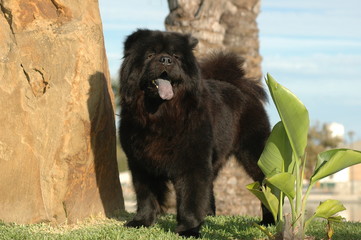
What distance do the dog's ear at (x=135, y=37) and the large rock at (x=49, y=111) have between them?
29.9 inches

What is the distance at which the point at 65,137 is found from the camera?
244 inches

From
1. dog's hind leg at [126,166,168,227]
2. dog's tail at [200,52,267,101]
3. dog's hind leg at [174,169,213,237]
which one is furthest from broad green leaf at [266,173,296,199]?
dog's tail at [200,52,267,101]

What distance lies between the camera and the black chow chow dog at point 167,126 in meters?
5.50

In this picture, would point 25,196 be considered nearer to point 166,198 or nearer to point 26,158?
point 26,158

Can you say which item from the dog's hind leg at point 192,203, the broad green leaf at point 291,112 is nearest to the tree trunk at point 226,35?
the dog's hind leg at point 192,203

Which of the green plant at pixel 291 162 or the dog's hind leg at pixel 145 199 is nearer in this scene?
the green plant at pixel 291 162

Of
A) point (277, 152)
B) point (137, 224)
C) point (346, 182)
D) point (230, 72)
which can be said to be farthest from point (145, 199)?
point (346, 182)

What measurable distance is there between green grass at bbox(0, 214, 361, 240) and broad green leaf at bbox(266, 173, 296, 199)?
114cm

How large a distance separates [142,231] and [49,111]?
5.33ft

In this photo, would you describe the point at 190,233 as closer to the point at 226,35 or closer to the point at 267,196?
the point at 267,196

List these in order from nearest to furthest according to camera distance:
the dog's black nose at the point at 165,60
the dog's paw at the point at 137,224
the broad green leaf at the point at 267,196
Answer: the broad green leaf at the point at 267,196 → the dog's black nose at the point at 165,60 → the dog's paw at the point at 137,224

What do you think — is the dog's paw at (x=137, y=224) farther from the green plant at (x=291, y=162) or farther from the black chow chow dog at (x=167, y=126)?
the green plant at (x=291, y=162)

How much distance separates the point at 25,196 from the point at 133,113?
1554 mm

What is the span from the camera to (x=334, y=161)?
15.0 feet
